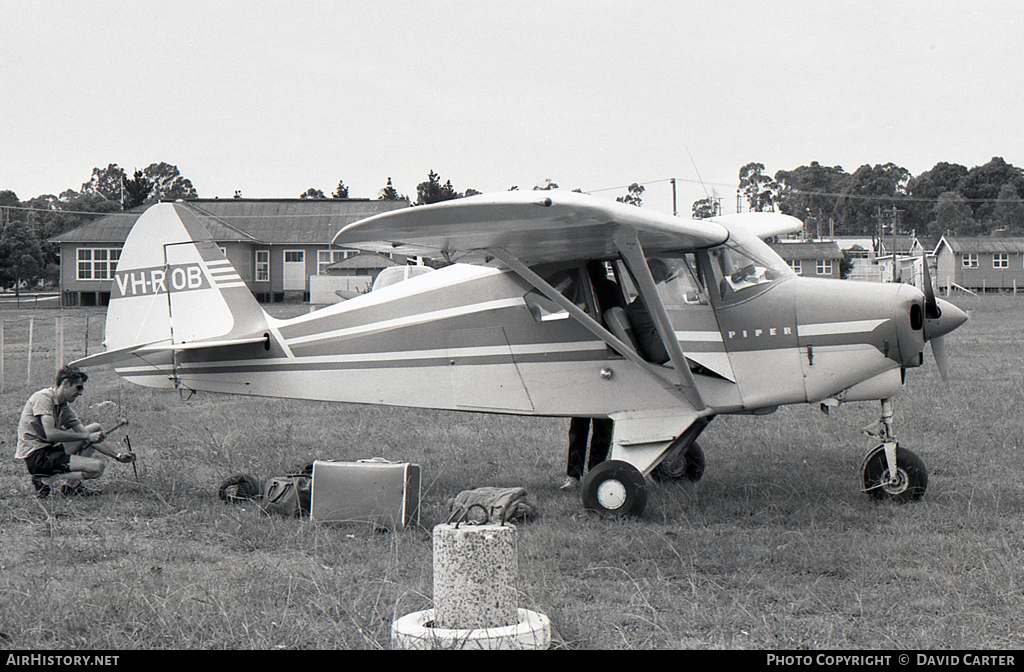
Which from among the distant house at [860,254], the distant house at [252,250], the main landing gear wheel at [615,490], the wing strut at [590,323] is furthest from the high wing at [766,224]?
the distant house at [860,254]

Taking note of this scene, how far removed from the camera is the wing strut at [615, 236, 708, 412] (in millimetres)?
7027

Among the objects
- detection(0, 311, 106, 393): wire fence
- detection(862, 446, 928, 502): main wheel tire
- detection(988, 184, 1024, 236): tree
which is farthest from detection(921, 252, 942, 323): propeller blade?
detection(988, 184, 1024, 236): tree

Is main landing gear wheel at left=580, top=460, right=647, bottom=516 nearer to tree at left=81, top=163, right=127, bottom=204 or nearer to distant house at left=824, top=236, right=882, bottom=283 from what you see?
distant house at left=824, top=236, right=882, bottom=283

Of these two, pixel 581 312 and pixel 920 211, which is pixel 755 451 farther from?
pixel 920 211

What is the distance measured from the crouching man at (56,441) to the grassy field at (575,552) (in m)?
0.24

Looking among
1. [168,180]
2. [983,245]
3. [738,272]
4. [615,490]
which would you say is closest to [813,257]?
[983,245]

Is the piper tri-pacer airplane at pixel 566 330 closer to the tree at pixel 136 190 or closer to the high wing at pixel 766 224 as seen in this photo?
the high wing at pixel 766 224

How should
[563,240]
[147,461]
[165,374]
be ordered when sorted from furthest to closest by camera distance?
1. [147,461]
2. [165,374]
3. [563,240]

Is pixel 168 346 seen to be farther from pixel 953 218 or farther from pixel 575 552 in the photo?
pixel 953 218

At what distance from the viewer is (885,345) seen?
A: 285 inches

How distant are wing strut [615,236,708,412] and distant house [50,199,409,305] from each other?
46.6 m

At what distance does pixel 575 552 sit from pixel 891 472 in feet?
9.41

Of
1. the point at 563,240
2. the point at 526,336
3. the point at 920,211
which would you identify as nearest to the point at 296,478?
the point at 526,336
